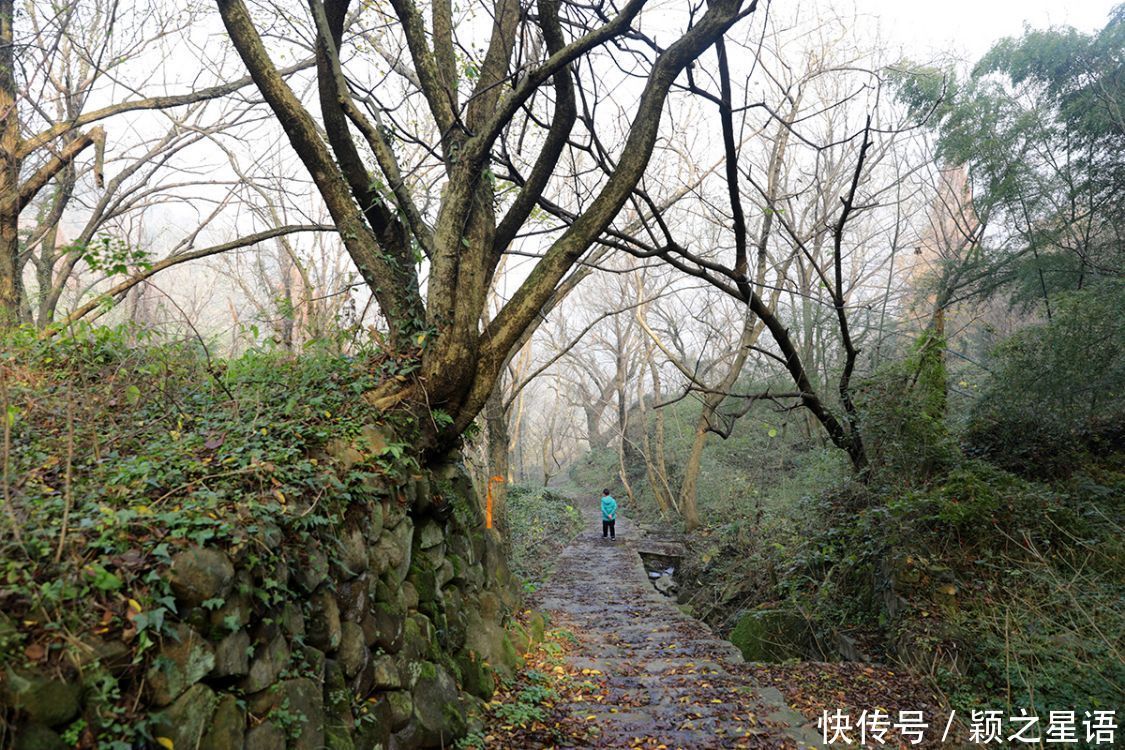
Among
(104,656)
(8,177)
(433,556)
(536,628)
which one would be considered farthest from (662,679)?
(8,177)

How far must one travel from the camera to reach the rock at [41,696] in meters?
1.82

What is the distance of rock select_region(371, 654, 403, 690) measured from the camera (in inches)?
136

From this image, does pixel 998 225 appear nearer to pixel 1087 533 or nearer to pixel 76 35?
pixel 1087 533

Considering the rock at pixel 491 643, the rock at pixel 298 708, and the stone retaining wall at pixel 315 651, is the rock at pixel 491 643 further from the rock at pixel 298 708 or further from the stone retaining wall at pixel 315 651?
the rock at pixel 298 708

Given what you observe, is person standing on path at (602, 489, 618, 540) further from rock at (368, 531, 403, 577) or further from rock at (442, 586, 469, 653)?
rock at (368, 531, 403, 577)

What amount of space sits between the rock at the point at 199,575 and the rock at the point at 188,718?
0.32 meters

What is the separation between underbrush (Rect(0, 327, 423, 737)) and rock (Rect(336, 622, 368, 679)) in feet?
1.75

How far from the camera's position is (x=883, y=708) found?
4590mm

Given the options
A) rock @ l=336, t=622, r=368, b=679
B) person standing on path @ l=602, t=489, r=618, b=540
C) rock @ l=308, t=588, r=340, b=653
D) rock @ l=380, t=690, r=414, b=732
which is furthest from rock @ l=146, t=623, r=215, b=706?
person standing on path @ l=602, t=489, r=618, b=540

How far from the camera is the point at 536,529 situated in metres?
16.0

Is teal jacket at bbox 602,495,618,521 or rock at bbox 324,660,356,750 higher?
teal jacket at bbox 602,495,618,521

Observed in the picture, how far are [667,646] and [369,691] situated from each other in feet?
14.2

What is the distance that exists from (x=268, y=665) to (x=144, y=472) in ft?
3.36

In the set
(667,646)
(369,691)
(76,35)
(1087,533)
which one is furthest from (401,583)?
(76,35)
